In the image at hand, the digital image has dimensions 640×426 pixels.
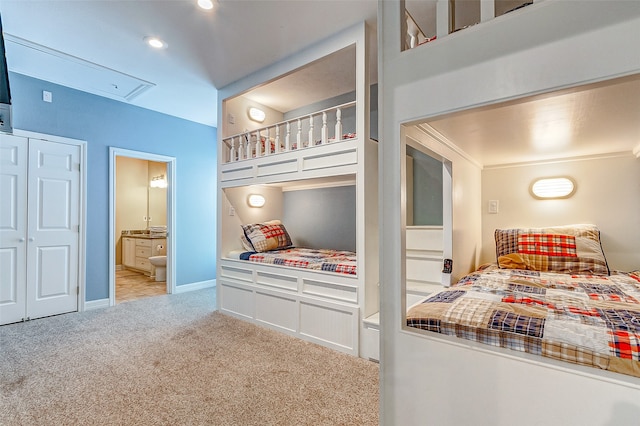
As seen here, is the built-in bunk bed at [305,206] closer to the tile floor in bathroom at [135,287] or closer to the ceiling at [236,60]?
the ceiling at [236,60]

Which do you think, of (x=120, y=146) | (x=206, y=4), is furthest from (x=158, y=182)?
(x=206, y=4)

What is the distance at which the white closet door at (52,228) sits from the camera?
3.42 m

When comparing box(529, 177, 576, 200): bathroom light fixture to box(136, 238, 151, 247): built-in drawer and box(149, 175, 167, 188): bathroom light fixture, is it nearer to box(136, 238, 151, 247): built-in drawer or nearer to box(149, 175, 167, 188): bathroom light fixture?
box(136, 238, 151, 247): built-in drawer

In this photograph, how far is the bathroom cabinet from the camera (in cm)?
596

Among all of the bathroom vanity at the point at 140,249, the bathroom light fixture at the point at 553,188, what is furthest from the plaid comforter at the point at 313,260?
the bathroom vanity at the point at 140,249

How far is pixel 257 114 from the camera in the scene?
4227 mm

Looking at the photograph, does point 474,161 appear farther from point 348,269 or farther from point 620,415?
point 620,415

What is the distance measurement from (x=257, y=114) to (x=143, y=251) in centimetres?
399

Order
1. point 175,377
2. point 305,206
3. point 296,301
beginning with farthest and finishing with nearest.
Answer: point 305,206 → point 296,301 → point 175,377

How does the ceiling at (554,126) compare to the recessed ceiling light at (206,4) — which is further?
the recessed ceiling light at (206,4)

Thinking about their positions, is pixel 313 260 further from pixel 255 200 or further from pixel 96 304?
pixel 96 304

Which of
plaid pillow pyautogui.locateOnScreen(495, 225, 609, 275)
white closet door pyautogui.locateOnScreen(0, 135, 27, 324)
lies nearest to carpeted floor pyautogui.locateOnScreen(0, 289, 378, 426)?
white closet door pyautogui.locateOnScreen(0, 135, 27, 324)

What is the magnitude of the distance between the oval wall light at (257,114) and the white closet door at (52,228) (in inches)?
87.9

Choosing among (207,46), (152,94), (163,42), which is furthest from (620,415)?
(152,94)
